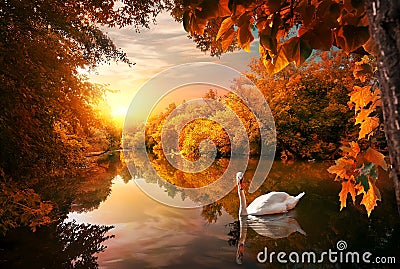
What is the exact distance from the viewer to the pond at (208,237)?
5.45 m

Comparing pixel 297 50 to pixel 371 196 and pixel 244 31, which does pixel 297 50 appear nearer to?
pixel 244 31

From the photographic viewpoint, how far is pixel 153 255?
5.80 meters

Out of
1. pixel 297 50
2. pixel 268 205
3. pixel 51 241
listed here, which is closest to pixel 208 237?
pixel 268 205

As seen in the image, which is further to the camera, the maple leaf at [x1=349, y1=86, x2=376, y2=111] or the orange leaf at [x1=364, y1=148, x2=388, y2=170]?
the maple leaf at [x1=349, y1=86, x2=376, y2=111]

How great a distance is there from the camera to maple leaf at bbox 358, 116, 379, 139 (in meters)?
1.03

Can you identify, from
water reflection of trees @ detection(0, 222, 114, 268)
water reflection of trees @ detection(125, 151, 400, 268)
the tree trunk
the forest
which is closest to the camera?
the tree trunk

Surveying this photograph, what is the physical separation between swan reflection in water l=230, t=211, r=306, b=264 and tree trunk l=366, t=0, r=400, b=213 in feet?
19.0

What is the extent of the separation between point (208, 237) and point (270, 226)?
1391 mm

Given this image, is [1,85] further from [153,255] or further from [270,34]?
[270,34]

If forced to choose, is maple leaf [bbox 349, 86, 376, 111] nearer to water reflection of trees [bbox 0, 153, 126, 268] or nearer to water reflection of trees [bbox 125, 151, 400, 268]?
water reflection of trees [bbox 0, 153, 126, 268]

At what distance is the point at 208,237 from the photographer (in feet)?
21.7

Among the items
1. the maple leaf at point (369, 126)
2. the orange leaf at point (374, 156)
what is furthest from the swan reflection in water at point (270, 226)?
the orange leaf at point (374, 156)

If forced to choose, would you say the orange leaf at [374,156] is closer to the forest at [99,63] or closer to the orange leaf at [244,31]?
the forest at [99,63]

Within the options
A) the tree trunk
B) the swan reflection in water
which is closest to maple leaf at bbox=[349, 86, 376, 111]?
the tree trunk
